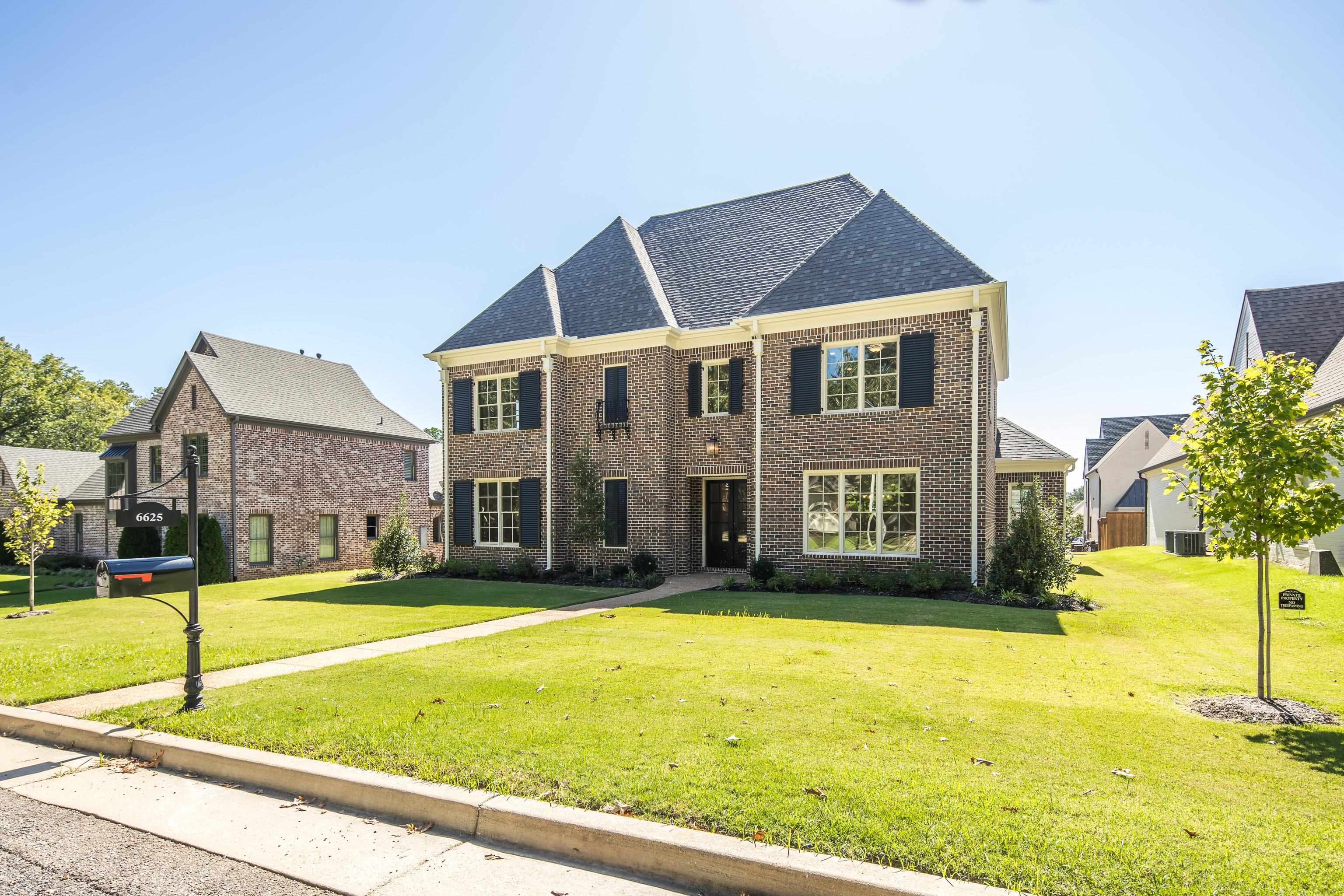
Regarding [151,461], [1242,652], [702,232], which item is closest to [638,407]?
[702,232]

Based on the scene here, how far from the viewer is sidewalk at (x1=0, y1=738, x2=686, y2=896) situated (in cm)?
330

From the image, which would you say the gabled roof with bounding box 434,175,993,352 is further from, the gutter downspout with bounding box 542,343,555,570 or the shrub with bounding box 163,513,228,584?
the shrub with bounding box 163,513,228,584

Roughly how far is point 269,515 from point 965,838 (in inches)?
924

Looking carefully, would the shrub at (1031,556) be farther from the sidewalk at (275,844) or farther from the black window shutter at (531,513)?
the sidewalk at (275,844)

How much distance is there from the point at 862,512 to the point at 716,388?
466 centimetres

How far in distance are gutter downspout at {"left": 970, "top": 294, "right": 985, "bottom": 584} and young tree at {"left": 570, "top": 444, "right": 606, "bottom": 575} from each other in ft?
27.6

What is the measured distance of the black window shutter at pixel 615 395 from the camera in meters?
17.3

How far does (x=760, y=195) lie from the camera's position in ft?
64.2

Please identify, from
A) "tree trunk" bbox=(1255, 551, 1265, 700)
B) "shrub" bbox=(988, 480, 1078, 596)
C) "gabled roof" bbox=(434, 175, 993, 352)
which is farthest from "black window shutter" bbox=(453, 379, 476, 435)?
"tree trunk" bbox=(1255, 551, 1265, 700)

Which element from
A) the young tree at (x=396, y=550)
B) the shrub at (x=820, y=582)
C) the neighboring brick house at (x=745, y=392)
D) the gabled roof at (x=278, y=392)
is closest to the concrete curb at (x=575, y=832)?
the shrub at (x=820, y=582)

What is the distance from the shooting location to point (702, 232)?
19.7m

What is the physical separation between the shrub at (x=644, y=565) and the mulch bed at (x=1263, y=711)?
11.4m

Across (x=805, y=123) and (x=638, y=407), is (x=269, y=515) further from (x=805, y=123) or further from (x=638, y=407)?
(x=805, y=123)

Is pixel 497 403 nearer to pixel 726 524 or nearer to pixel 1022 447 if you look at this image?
pixel 726 524
